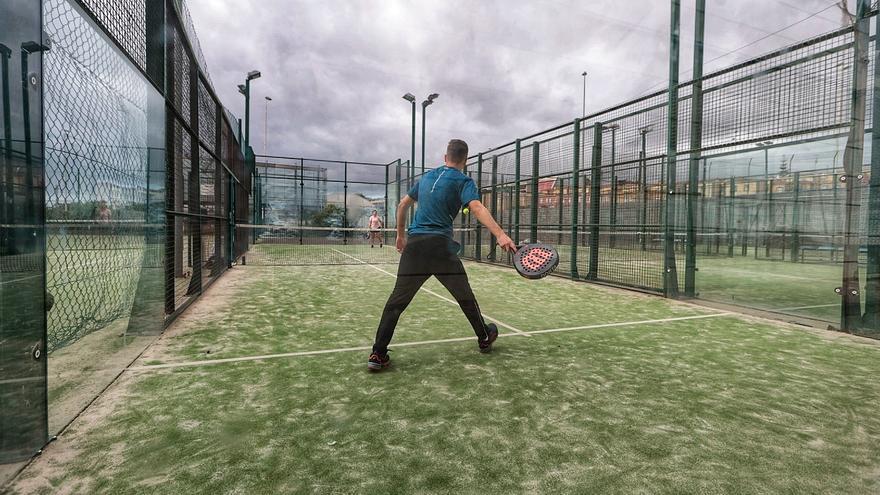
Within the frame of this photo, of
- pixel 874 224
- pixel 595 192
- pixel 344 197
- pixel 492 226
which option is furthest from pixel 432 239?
pixel 344 197

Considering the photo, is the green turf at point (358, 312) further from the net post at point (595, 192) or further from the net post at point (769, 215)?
the net post at point (769, 215)

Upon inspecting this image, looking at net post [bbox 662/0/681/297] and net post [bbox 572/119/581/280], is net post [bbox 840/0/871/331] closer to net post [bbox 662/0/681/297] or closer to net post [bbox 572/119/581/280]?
net post [bbox 662/0/681/297]

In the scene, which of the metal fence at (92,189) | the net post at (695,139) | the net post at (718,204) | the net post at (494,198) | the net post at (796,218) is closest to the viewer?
the metal fence at (92,189)

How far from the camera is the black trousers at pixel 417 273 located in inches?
124

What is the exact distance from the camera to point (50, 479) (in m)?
1.76

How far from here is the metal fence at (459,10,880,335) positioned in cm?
477

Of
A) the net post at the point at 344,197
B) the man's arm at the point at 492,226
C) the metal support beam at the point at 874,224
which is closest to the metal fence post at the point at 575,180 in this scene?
the metal support beam at the point at 874,224

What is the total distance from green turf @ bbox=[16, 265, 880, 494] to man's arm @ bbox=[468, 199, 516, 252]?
0.92m

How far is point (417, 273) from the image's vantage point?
10.6ft

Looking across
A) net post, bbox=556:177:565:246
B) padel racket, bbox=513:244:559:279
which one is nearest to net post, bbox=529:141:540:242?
net post, bbox=556:177:565:246

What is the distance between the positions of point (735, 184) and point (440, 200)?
47.5 feet

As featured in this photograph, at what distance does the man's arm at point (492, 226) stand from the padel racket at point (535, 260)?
19cm

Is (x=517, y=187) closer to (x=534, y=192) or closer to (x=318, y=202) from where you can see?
(x=534, y=192)

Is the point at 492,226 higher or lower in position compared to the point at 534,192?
lower
